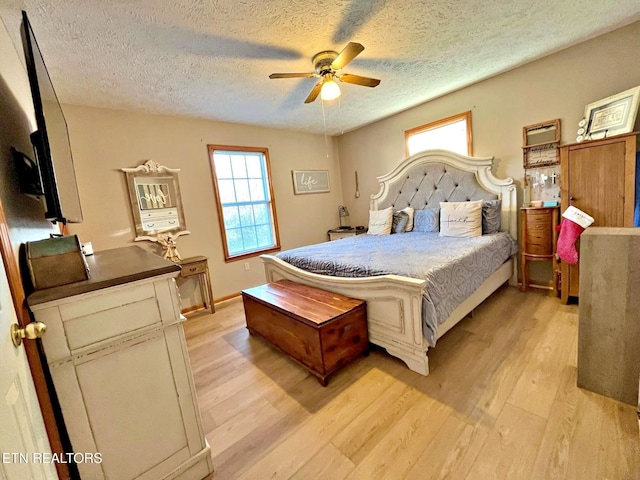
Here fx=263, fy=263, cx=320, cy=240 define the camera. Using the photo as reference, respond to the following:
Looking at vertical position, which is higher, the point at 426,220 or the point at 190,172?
Answer: the point at 190,172

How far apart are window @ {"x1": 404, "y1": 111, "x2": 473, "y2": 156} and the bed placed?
0.24m

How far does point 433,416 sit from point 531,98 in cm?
328

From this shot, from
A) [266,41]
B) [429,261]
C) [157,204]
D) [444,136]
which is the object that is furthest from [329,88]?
[157,204]

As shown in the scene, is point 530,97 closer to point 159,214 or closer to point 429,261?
point 429,261

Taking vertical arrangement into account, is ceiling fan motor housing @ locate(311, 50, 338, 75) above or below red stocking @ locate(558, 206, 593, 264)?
above

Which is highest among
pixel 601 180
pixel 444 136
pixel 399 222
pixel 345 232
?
pixel 444 136

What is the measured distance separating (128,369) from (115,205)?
2.56 meters

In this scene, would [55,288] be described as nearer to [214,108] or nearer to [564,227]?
[214,108]

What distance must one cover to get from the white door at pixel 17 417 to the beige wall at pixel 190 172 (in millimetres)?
2570

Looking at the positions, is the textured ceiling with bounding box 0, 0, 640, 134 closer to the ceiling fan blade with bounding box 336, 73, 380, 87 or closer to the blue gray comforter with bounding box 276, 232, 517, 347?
the ceiling fan blade with bounding box 336, 73, 380, 87

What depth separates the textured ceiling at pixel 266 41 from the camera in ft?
5.21

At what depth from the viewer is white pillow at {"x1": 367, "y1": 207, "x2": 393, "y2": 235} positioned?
3.66 m

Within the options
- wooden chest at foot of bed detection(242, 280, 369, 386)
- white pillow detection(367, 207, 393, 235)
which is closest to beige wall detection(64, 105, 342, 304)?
white pillow detection(367, 207, 393, 235)

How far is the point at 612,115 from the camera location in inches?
89.4
